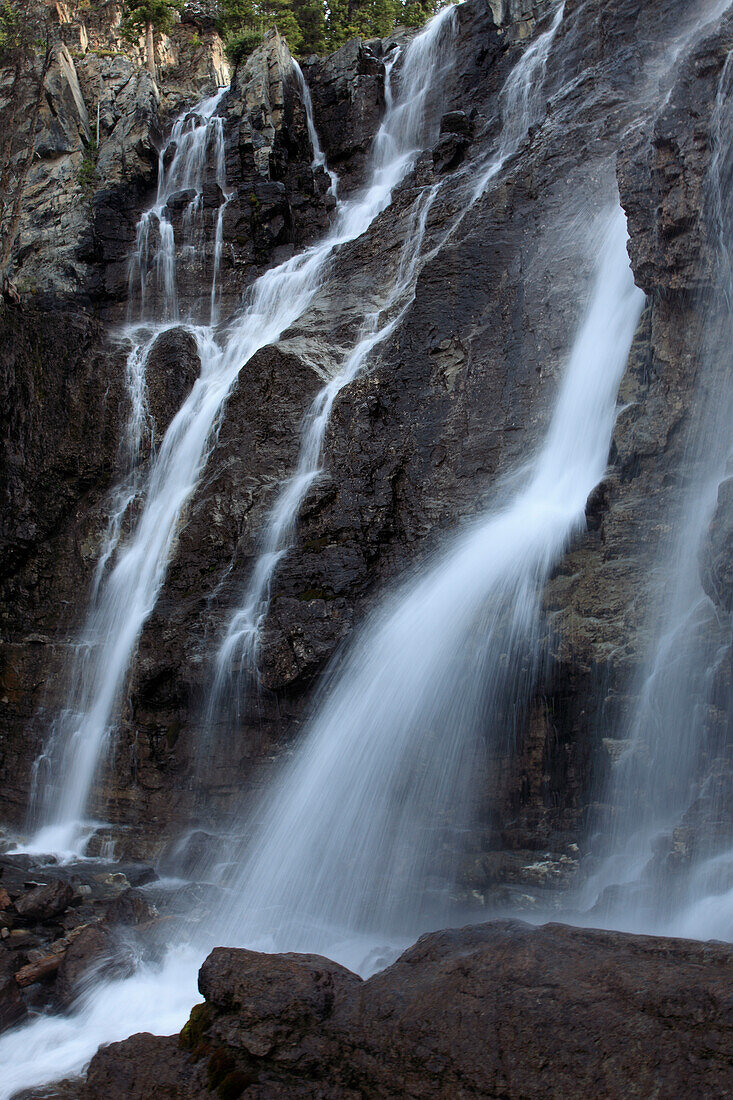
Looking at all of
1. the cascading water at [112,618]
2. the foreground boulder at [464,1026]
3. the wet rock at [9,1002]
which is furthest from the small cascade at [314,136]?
the foreground boulder at [464,1026]

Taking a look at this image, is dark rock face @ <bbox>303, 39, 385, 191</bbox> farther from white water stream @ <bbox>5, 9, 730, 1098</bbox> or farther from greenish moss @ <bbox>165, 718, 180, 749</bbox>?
greenish moss @ <bbox>165, 718, 180, 749</bbox>

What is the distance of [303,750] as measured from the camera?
8.98 metres

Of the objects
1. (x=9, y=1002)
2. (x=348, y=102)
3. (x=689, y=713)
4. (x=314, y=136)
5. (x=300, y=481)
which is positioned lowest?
(x=9, y=1002)

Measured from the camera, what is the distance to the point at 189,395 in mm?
14570

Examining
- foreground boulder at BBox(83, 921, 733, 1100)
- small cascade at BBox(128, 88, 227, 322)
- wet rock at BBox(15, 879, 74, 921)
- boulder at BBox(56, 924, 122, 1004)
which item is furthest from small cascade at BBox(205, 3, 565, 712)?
foreground boulder at BBox(83, 921, 733, 1100)

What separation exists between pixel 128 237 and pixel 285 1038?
746 inches

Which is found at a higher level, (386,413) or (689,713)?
(386,413)

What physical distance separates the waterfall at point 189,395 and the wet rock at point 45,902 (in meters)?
2.53

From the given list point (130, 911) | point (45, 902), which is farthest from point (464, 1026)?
point (45, 902)

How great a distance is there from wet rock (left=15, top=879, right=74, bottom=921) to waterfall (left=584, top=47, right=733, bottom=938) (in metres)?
5.36

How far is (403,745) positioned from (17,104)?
22.9 m

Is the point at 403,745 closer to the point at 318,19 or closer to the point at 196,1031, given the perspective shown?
the point at 196,1031

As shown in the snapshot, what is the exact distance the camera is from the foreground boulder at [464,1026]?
3.33m

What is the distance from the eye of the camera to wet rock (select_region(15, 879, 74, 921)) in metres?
7.68
